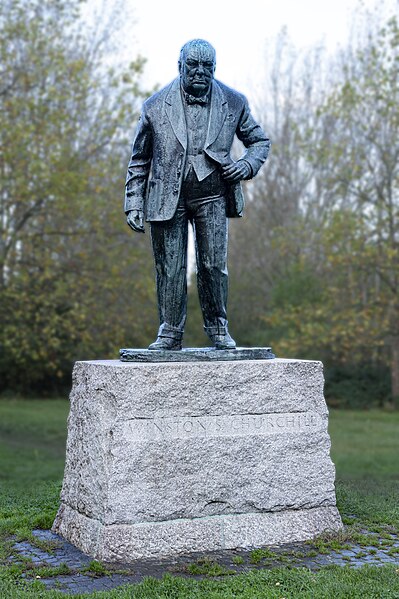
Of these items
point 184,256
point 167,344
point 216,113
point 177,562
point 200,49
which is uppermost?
point 200,49

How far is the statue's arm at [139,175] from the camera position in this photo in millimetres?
5934

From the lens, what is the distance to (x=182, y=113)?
5848 mm

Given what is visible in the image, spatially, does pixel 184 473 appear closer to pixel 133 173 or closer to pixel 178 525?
pixel 178 525

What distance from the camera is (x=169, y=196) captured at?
5.82m

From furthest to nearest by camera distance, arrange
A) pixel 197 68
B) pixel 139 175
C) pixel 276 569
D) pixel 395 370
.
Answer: pixel 395 370 < pixel 139 175 < pixel 197 68 < pixel 276 569

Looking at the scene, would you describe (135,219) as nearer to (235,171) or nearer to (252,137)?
(235,171)

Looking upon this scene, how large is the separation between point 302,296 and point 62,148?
8.41 metres

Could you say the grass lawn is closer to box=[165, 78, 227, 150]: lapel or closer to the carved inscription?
the carved inscription

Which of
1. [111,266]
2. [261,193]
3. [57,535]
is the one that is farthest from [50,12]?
[57,535]

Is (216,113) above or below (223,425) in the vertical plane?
above

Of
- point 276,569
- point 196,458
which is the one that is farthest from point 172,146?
point 276,569

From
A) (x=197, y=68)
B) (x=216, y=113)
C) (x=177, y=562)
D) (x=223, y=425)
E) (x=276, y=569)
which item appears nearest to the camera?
(x=276, y=569)

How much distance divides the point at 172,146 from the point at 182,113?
25 centimetres

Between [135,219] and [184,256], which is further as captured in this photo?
[184,256]
